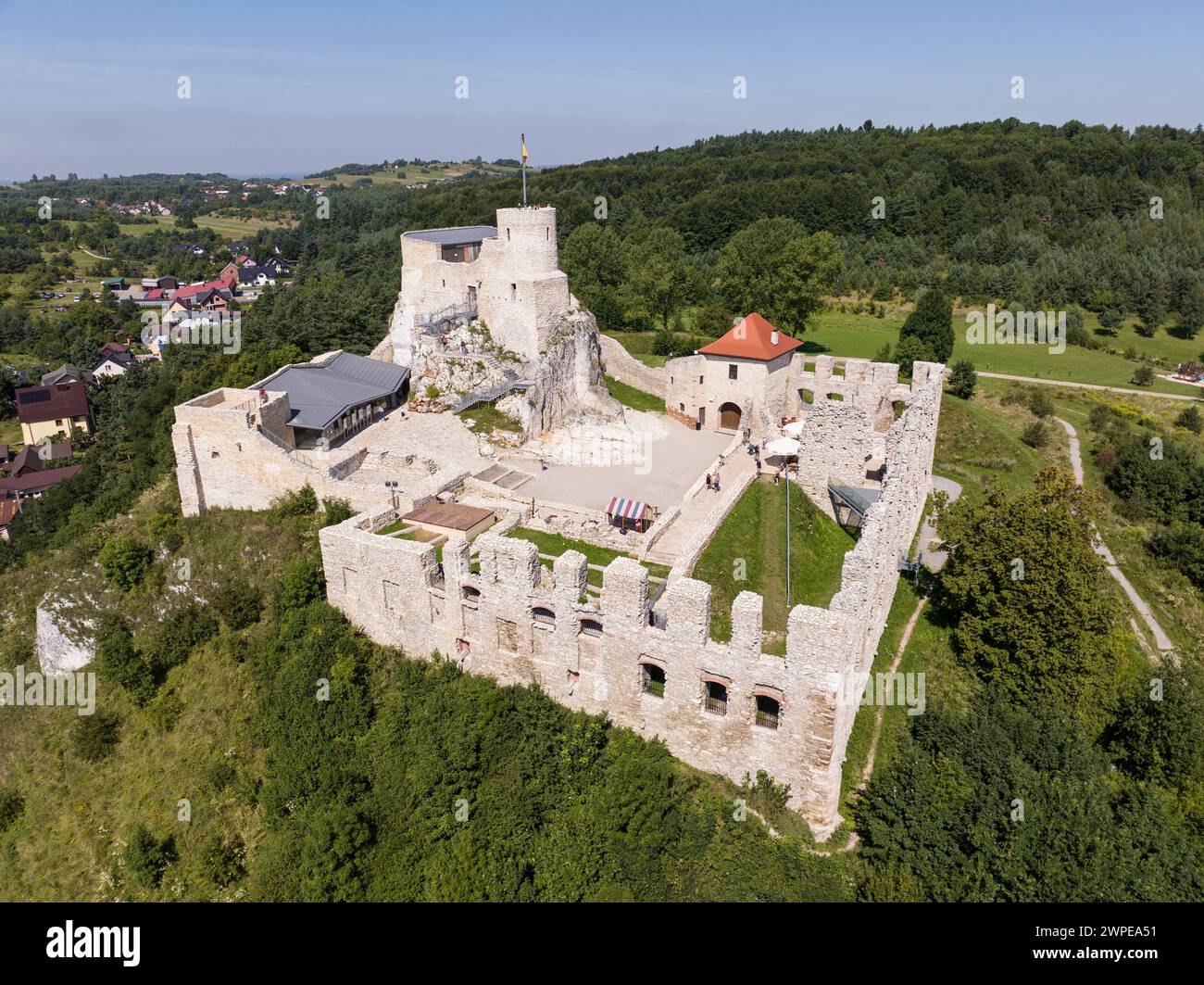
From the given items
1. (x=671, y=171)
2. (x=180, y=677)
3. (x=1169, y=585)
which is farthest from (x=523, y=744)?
(x=671, y=171)

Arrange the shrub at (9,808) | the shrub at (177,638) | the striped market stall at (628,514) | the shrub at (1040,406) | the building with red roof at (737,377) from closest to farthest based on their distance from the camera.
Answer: the shrub at (9,808) < the striped market stall at (628,514) < the shrub at (177,638) < the building with red roof at (737,377) < the shrub at (1040,406)

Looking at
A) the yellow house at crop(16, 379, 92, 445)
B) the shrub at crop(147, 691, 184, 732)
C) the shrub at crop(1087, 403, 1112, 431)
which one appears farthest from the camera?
the yellow house at crop(16, 379, 92, 445)

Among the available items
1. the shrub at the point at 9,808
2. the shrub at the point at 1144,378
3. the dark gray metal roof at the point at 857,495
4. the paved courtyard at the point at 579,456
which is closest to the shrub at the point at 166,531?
the paved courtyard at the point at 579,456

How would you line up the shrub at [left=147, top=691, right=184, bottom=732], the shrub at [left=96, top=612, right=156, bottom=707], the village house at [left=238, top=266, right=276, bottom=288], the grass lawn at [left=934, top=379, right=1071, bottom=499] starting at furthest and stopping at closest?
the village house at [left=238, top=266, right=276, bottom=288], the grass lawn at [left=934, top=379, right=1071, bottom=499], the shrub at [left=96, top=612, right=156, bottom=707], the shrub at [left=147, top=691, right=184, bottom=732]

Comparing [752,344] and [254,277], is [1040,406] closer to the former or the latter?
[752,344]

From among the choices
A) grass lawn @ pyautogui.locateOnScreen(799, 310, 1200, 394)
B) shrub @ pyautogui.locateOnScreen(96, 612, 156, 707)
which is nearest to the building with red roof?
grass lawn @ pyautogui.locateOnScreen(799, 310, 1200, 394)

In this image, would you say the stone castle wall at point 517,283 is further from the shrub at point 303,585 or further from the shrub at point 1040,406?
the shrub at point 1040,406

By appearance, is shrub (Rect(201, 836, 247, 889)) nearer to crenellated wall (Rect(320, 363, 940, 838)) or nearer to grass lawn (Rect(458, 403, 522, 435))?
crenellated wall (Rect(320, 363, 940, 838))
